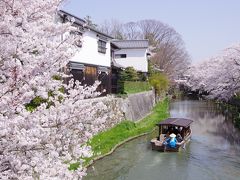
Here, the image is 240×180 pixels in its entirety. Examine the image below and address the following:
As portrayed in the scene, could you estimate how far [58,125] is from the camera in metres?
4.75

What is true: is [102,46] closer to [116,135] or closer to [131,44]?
[116,135]

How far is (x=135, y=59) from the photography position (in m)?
44.5

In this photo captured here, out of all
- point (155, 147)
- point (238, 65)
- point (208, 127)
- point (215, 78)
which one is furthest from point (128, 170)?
point (215, 78)

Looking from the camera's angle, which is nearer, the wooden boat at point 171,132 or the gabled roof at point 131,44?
the wooden boat at point 171,132

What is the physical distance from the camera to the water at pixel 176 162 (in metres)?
15.1

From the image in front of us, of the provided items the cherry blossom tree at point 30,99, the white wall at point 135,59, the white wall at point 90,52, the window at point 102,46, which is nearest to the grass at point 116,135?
the white wall at point 90,52

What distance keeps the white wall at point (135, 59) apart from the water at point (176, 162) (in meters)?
20.9

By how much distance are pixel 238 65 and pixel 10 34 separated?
28718 millimetres

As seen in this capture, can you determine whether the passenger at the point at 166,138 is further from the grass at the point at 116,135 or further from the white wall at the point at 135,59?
the white wall at the point at 135,59

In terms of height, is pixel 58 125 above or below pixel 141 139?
above

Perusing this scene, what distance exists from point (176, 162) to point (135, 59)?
27.9 meters

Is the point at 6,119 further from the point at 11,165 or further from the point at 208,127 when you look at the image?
the point at 208,127

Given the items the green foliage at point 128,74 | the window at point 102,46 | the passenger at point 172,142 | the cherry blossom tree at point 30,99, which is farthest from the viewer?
the green foliage at point 128,74

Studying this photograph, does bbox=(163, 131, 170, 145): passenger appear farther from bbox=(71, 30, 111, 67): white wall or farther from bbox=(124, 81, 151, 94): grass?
bbox=(124, 81, 151, 94): grass
